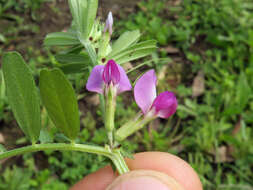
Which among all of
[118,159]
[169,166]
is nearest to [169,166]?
[169,166]

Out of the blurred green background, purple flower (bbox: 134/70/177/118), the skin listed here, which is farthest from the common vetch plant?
the blurred green background

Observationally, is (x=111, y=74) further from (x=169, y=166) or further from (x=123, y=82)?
(x=169, y=166)

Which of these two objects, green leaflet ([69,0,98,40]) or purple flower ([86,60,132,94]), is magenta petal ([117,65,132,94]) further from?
green leaflet ([69,0,98,40])

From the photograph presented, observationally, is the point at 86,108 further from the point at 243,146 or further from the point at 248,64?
the point at 248,64

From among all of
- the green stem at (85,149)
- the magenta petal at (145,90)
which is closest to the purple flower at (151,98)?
the magenta petal at (145,90)

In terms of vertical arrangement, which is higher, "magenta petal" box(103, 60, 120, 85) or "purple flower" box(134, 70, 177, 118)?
"magenta petal" box(103, 60, 120, 85)
